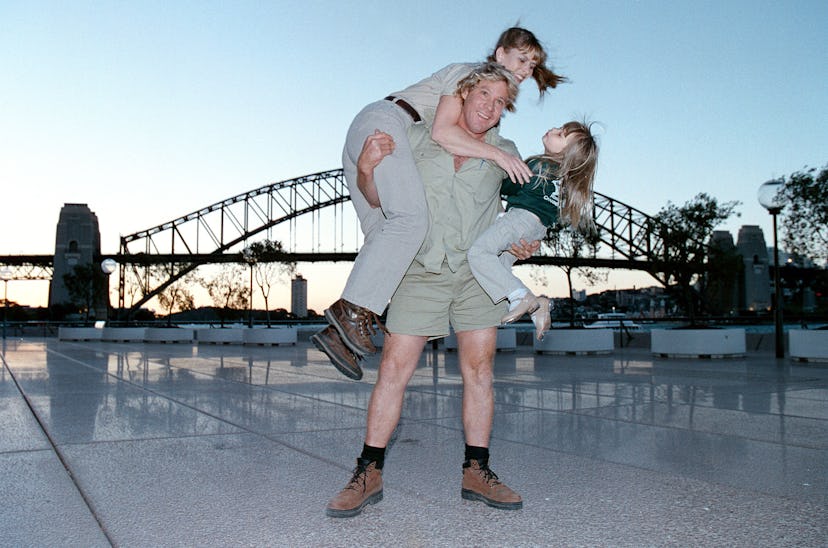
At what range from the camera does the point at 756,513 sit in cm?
246

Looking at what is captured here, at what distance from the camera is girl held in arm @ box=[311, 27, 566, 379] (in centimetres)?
232

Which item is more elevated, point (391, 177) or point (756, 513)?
point (391, 177)

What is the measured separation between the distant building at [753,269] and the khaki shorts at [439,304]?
79.0m

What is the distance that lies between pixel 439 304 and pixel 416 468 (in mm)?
982

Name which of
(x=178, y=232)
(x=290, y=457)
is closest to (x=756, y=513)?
(x=290, y=457)

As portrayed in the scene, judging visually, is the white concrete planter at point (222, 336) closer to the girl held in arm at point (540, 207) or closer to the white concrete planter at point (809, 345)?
the white concrete planter at point (809, 345)

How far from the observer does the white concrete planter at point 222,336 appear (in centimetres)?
2050

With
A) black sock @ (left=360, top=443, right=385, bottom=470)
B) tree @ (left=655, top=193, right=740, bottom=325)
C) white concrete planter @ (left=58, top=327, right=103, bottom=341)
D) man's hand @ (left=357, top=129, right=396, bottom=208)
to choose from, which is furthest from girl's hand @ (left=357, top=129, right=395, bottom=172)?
white concrete planter @ (left=58, top=327, right=103, bottom=341)

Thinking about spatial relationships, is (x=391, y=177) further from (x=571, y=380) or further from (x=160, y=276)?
(x=160, y=276)

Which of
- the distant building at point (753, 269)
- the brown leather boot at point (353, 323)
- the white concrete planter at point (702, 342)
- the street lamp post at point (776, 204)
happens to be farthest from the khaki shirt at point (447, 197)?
the distant building at point (753, 269)

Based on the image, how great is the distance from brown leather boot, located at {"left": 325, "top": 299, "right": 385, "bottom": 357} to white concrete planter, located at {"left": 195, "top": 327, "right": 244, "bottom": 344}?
1812cm

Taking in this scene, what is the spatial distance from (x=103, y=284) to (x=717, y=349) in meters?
42.5

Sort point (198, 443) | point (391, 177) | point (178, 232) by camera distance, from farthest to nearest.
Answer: point (178, 232) → point (198, 443) → point (391, 177)

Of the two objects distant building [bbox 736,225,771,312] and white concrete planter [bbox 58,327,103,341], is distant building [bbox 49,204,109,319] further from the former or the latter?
distant building [bbox 736,225,771,312]
